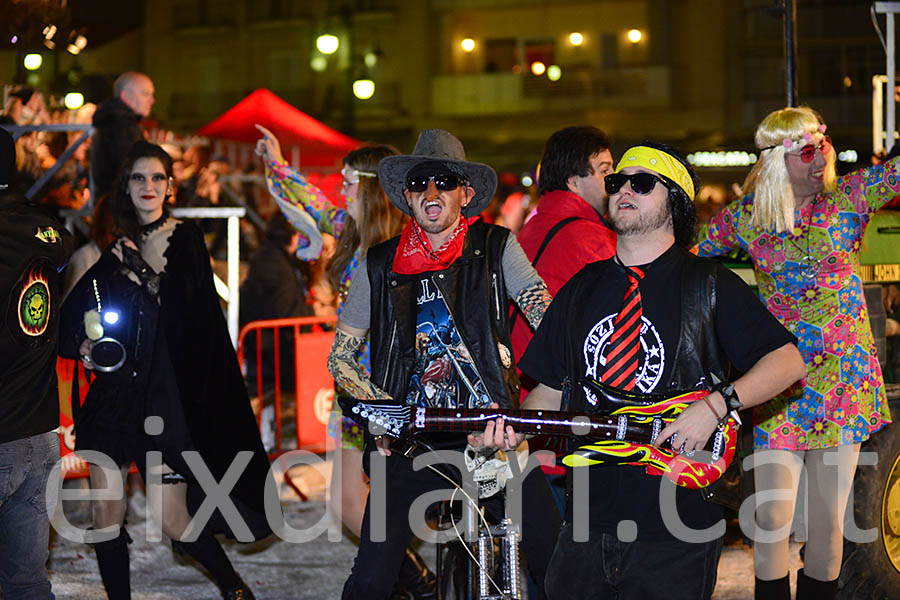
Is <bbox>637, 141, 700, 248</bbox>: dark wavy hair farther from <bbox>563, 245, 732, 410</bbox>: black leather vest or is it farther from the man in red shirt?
the man in red shirt

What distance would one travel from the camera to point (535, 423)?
3.33 metres

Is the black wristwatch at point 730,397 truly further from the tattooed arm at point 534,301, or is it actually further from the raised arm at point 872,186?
the raised arm at point 872,186

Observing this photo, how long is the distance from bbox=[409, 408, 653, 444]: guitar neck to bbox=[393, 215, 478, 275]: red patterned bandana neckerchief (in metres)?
0.83

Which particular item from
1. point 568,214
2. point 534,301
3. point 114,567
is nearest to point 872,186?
point 568,214

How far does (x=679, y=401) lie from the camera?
331 cm

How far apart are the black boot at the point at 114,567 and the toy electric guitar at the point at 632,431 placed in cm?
253

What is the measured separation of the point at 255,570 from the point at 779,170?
12.3ft

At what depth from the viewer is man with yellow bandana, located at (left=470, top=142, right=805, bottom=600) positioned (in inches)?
131

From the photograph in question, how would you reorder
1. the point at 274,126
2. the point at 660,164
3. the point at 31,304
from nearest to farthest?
the point at 660,164 < the point at 31,304 < the point at 274,126

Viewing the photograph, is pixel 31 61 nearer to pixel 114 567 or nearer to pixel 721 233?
pixel 114 567

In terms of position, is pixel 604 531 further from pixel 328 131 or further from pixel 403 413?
pixel 328 131

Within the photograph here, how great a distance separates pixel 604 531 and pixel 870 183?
2.09 meters

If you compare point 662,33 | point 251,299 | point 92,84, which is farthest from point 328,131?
point 662,33

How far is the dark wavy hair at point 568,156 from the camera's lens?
209 inches
